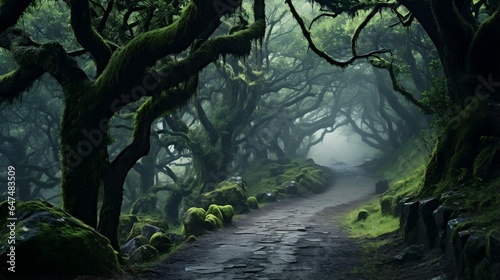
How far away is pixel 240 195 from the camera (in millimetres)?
19234

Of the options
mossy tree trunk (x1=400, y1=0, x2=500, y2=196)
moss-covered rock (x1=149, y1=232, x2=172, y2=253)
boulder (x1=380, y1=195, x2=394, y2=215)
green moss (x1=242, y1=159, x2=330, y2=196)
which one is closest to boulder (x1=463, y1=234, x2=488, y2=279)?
mossy tree trunk (x1=400, y1=0, x2=500, y2=196)

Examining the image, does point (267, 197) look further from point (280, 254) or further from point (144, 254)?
point (144, 254)

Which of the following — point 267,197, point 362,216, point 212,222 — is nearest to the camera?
point 212,222

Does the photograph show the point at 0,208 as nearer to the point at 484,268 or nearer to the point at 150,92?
the point at 150,92

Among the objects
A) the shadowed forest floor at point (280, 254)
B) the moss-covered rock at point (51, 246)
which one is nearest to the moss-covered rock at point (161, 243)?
the shadowed forest floor at point (280, 254)

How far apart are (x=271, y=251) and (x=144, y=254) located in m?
3.08

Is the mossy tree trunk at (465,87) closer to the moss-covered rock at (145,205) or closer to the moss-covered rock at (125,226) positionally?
the moss-covered rock at (125,226)

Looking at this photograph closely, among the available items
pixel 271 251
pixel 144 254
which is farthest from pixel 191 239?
pixel 271 251

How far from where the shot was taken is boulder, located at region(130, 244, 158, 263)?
10187 millimetres

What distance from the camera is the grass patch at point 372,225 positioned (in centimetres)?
1334

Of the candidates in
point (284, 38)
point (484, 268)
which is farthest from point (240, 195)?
point (284, 38)

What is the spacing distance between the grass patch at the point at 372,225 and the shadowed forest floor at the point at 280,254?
0.40 meters

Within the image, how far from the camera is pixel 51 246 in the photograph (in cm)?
650

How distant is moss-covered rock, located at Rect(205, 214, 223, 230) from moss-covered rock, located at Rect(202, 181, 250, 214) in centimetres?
406
